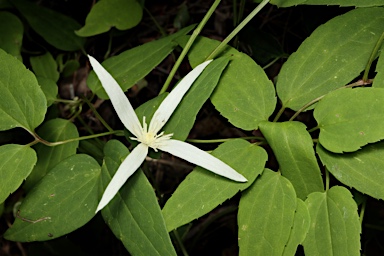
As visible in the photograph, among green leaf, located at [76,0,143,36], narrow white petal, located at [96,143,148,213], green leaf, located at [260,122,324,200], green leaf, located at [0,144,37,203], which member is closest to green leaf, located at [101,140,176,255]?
narrow white petal, located at [96,143,148,213]

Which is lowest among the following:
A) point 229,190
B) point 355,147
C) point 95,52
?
point 95,52

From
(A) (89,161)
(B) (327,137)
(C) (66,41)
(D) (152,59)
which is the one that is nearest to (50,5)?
(C) (66,41)

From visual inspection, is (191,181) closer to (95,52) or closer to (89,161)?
(89,161)

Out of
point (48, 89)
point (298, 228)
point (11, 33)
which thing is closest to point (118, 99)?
point (48, 89)

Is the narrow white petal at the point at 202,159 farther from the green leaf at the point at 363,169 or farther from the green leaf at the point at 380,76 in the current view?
the green leaf at the point at 380,76

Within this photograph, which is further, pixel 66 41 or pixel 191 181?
pixel 66 41

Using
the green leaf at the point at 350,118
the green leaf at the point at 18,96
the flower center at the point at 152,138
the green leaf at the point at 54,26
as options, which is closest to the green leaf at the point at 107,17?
the green leaf at the point at 54,26
